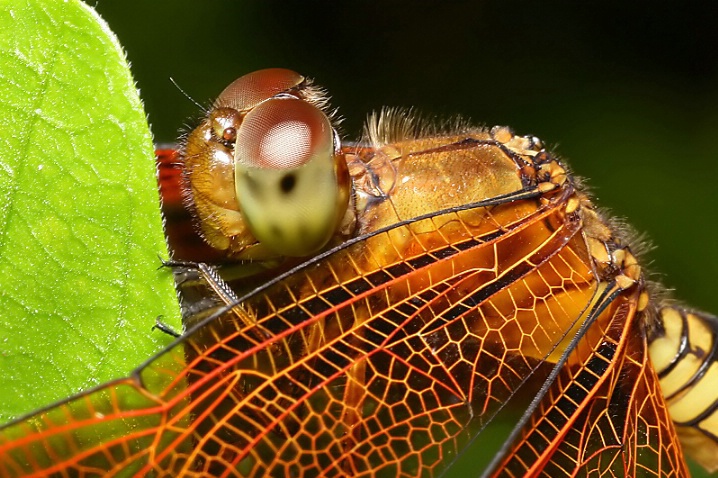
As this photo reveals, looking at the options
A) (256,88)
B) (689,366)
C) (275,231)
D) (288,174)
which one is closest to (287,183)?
(288,174)

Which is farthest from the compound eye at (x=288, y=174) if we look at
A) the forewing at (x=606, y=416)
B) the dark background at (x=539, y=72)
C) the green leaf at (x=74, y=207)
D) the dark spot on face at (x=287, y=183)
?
the dark background at (x=539, y=72)

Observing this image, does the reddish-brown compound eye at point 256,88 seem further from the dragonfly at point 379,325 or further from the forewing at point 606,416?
the forewing at point 606,416

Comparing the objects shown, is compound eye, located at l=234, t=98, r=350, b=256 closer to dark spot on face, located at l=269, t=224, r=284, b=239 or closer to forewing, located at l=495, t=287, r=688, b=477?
dark spot on face, located at l=269, t=224, r=284, b=239

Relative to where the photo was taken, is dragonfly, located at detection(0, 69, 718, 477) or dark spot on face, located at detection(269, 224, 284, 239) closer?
dragonfly, located at detection(0, 69, 718, 477)

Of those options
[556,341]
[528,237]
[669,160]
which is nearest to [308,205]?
[528,237]

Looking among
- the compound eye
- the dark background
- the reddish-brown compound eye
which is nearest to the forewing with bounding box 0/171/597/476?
the compound eye

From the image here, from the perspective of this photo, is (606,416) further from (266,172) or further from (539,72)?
(539,72)
